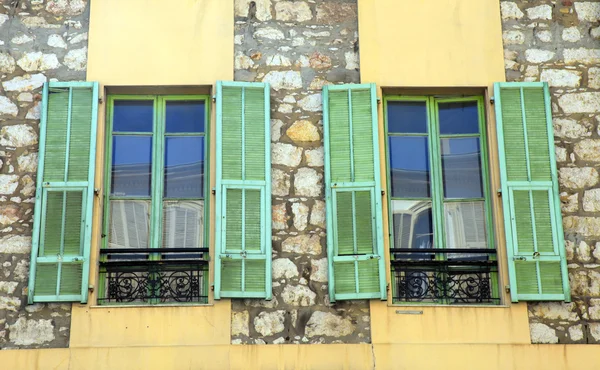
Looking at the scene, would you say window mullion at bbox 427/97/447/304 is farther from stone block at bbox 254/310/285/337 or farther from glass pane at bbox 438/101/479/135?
stone block at bbox 254/310/285/337

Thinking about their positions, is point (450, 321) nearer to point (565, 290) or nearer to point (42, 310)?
point (565, 290)

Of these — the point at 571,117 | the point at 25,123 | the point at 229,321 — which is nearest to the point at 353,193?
the point at 229,321

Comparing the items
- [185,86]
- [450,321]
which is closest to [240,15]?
[185,86]

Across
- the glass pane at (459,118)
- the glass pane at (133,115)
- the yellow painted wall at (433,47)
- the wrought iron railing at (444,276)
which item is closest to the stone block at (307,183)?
the yellow painted wall at (433,47)

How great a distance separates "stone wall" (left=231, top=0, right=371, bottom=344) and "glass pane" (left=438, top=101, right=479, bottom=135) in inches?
31.2

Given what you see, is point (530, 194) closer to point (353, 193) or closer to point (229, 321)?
point (353, 193)

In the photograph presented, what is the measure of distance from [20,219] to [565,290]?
4.11m

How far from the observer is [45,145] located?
785cm

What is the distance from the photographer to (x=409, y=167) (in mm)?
8203

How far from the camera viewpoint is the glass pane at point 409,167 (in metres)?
8.16

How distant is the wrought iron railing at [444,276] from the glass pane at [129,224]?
1.93 metres

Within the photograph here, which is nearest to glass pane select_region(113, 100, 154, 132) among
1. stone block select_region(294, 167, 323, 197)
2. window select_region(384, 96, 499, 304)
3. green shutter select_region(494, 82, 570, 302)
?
stone block select_region(294, 167, 323, 197)

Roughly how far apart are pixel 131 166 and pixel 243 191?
0.99 meters

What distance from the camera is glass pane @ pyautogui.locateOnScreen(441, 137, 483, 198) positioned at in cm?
817
